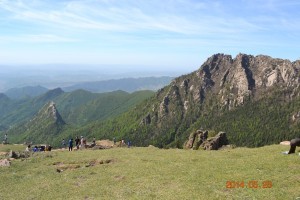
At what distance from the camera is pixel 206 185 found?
123 ft

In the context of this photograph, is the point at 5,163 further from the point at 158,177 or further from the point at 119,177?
the point at 158,177

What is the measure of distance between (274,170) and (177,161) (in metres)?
16.7

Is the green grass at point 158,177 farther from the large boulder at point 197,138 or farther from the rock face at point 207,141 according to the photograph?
the large boulder at point 197,138

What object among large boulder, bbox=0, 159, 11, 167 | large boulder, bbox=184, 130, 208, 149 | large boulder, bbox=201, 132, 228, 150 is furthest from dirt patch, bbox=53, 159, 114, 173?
large boulder, bbox=184, 130, 208, 149

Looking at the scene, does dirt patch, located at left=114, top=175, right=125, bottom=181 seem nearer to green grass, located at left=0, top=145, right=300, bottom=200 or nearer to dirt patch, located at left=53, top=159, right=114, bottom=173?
green grass, located at left=0, top=145, right=300, bottom=200

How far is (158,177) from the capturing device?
1718 inches

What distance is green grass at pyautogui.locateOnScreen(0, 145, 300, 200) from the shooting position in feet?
116
